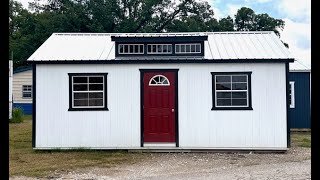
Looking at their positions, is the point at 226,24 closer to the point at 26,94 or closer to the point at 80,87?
the point at 26,94

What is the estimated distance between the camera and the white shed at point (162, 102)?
456 inches

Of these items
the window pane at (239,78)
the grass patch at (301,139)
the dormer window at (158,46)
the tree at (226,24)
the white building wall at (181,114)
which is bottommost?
the grass patch at (301,139)

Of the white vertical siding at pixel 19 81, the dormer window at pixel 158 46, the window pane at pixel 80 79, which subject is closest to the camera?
the window pane at pixel 80 79

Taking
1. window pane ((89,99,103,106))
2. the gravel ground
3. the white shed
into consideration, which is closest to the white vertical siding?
the white shed

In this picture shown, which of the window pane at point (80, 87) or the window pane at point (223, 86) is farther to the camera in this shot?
the window pane at point (80, 87)

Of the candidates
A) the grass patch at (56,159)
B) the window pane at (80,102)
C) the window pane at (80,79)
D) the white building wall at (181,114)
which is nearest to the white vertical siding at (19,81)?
the grass patch at (56,159)

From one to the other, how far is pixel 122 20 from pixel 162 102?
72.6 ft

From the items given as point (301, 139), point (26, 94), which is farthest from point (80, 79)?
point (26, 94)

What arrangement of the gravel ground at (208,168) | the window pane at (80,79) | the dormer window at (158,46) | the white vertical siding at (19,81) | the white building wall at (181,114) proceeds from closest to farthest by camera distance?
1. the gravel ground at (208,168)
2. the white building wall at (181,114)
3. the window pane at (80,79)
4. the dormer window at (158,46)
5. the white vertical siding at (19,81)

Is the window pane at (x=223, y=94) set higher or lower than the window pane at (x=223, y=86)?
lower

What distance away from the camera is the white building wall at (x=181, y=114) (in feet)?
38.0

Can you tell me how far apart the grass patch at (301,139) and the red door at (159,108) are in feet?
14.2

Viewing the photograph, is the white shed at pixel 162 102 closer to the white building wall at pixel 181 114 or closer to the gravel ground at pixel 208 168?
the white building wall at pixel 181 114

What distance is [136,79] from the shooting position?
38.7ft
